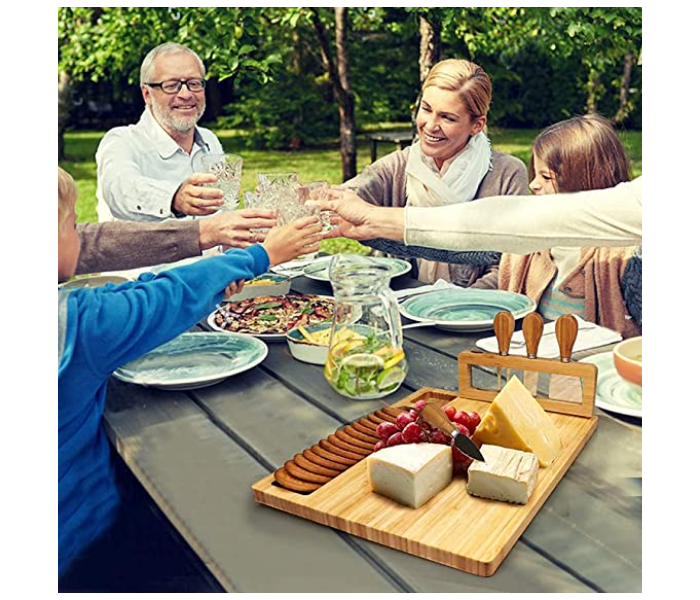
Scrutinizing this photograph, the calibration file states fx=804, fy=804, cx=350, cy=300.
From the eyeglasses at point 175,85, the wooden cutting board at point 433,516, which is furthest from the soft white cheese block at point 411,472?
the eyeglasses at point 175,85

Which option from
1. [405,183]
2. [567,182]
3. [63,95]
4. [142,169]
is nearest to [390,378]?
[567,182]

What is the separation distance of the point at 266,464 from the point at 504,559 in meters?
0.44

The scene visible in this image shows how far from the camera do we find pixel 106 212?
3326 millimetres

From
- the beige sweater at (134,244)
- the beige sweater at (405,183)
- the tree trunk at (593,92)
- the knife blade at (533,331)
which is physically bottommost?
the knife blade at (533,331)

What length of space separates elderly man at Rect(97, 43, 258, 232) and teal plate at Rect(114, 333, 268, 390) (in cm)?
134

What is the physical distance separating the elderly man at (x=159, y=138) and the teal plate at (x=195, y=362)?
134 cm

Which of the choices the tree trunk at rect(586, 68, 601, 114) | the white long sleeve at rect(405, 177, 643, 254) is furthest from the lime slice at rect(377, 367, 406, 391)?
the tree trunk at rect(586, 68, 601, 114)

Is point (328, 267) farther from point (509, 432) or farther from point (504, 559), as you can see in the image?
point (504, 559)

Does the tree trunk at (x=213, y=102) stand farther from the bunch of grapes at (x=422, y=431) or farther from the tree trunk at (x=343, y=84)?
the bunch of grapes at (x=422, y=431)

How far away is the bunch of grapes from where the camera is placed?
1216 millimetres

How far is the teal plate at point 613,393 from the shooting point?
1.42 metres

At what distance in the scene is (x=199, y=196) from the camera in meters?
2.49

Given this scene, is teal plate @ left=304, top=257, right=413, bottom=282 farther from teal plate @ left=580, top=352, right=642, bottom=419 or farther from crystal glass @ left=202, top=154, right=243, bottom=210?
teal plate @ left=580, top=352, right=642, bottom=419

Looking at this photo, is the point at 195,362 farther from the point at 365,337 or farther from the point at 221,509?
the point at 221,509
